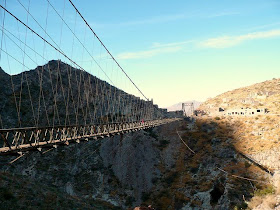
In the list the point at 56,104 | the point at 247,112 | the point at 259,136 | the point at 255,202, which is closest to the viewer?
the point at 255,202

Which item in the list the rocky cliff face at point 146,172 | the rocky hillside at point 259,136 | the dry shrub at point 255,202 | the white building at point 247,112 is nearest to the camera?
the dry shrub at point 255,202

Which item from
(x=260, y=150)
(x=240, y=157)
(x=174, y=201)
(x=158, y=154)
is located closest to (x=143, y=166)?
(x=158, y=154)

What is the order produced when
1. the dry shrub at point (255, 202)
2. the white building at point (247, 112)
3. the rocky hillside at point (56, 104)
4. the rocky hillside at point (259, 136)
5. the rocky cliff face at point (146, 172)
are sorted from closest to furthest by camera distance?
the dry shrub at point (255, 202) < the rocky cliff face at point (146, 172) < the rocky hillside at point (259, 136) < the white building at point (247, 112) < the rocky hillside at point (56, 104)

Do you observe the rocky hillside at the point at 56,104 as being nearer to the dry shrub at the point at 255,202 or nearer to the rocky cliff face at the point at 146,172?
the rocky cliff face at the point at 146,172

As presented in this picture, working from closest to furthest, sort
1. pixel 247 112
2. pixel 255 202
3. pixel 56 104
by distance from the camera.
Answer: pixel 255 202, pixel 247 112, pixel 56 104

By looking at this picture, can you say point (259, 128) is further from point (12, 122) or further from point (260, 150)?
point (12, 122)

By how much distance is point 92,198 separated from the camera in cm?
4856

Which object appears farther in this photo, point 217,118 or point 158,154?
point 217,118

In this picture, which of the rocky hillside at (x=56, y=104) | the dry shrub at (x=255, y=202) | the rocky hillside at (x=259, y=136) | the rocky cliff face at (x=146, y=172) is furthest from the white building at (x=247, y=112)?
the dry shrub at (x=255, y=202)

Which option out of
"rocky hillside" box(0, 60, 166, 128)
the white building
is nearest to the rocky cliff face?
the white building

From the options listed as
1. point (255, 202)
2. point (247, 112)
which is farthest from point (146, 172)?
point (247, 112)

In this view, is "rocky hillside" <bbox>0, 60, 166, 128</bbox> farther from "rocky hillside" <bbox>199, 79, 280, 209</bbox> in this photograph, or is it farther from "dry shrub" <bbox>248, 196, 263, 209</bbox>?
"dry shrub" <bbox>248, 196, 263, 209</bbox>

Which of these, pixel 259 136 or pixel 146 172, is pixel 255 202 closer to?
pixel 146 172

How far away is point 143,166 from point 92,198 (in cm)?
1137
